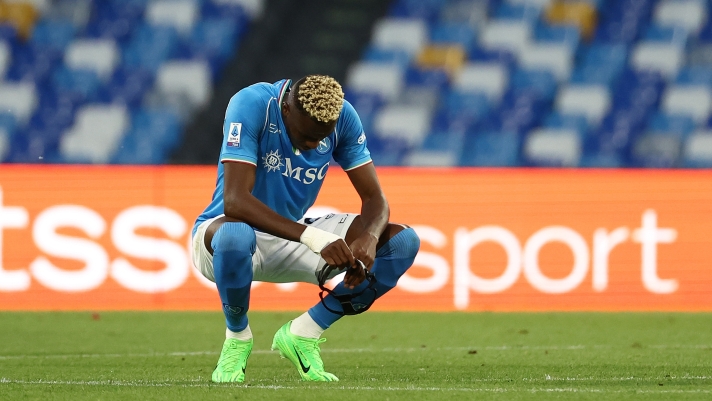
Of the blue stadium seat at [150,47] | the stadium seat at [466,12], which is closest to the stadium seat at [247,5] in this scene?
the blue stadium seat at [150,47]

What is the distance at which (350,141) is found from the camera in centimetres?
509

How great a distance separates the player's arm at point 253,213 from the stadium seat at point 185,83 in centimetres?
851

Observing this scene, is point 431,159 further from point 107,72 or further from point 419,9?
point 107,72

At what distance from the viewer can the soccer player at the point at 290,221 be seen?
15.1 feet

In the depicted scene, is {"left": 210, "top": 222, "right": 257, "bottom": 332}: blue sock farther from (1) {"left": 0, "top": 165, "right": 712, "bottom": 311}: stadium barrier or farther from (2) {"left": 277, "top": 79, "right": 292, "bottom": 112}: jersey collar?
(1) {"left": 0, "top": 165, "right": 712, "bottom": 311}: stadium barrier

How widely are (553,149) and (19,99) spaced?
19.4 ft

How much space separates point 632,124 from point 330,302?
853 cm

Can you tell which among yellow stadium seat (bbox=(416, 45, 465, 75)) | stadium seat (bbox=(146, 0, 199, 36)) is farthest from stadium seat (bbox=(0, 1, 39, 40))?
yellow stadium seat (bbox=(416, 45, 465, 75))

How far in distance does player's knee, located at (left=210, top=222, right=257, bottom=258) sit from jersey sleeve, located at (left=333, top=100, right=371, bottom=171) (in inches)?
26.7

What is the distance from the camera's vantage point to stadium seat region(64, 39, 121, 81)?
1373 cm

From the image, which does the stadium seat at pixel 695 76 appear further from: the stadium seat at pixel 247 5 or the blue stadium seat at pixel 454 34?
the stadium seat at pixel 247 5

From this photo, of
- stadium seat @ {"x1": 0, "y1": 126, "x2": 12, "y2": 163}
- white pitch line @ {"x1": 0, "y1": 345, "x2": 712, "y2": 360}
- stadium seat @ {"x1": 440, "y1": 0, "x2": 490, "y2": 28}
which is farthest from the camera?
stadium seat @ {"x1": 440, "y1": 0, "x2": 490, "y2": 28}

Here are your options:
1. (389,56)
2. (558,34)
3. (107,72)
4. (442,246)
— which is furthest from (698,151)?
(107,72)

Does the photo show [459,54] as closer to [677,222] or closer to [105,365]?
[677,222]
